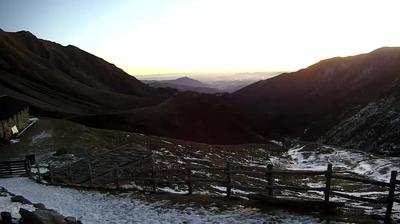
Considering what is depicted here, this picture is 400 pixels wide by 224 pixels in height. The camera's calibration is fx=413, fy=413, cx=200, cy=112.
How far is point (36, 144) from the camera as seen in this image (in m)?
49.4

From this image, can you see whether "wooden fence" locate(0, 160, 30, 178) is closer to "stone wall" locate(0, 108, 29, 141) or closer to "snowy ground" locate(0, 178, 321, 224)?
"snowy ground" locate(0, 178, 321, 224)

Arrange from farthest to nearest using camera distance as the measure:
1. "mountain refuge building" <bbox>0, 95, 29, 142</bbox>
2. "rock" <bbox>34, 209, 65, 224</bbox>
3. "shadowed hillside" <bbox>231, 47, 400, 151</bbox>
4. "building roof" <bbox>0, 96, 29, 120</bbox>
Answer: "shadowed hillside" <bbox>231, 47, 400, 151</bbox>
"building roof" <bbox>0, 96, 29, 120</bbox>
"mountain refuge building" <bbox>0, 95, 29, 142</bbox>
"rock" <bbox>34, 209, 65, 224</bbox>

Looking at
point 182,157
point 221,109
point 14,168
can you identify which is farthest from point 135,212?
point 221,109

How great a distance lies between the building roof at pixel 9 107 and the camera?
5118 centimetres

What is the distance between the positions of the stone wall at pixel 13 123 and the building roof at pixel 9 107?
2.27 feet

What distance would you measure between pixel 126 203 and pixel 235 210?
235 inches

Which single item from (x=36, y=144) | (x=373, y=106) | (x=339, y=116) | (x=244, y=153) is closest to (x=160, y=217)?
(x=36, y=144)

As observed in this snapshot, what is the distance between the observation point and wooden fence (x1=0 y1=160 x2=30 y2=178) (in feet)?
109

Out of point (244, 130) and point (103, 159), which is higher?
point (103, 159)

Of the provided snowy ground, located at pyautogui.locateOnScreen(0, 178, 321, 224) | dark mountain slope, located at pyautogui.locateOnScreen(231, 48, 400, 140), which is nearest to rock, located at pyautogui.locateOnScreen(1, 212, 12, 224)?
snowy ground, located at pyautogui.locateOnScreen(0, 178, 321, 224)

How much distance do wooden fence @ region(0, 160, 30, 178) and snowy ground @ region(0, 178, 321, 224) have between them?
10.1 meters

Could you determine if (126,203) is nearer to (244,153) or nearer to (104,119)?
(244,153)

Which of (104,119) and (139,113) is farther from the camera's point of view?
(139,113)

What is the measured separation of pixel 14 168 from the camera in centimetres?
3359
